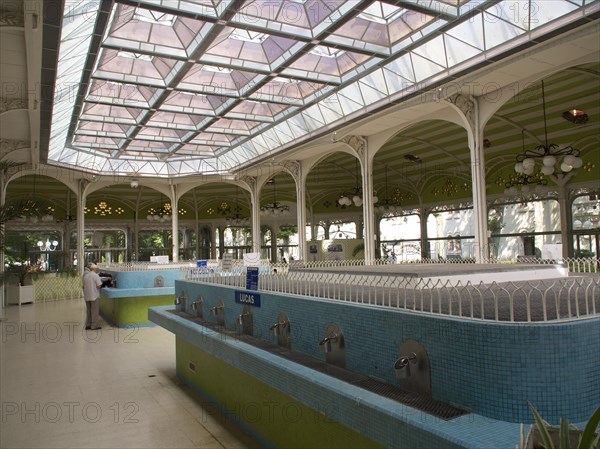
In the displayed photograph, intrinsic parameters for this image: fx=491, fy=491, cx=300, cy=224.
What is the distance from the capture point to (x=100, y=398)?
25.3 ft

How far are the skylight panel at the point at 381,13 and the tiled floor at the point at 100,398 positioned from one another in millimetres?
8795

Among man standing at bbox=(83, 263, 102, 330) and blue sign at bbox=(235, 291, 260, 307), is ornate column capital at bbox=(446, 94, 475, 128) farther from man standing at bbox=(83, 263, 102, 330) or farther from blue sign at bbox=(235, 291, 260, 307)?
man standing at bbox=(83, 263, 102, 330)

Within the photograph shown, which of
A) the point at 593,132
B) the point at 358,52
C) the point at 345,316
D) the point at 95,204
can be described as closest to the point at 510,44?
the point at 358,52

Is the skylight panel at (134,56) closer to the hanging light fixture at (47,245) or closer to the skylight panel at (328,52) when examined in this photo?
the skylight panel at (328,52)

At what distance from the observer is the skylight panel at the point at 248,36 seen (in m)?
12.0

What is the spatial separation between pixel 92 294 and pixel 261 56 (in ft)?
27.4

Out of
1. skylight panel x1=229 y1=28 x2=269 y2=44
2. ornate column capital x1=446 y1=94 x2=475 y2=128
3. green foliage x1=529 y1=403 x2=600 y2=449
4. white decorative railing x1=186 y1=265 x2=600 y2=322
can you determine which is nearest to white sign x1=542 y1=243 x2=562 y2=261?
white decorative railing x1=186 y1=265 x2=600 y2=322

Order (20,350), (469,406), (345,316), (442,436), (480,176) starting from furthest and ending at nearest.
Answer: (480,176) < (20,350) < (345,316) < (469,406) < (442,436)

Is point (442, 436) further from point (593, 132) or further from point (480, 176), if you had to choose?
point (593, 132)

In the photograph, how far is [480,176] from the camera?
13.3m

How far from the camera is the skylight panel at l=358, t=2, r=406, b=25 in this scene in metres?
11.0

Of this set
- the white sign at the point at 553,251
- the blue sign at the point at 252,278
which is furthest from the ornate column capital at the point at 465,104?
the blue sign at the point at 252,278

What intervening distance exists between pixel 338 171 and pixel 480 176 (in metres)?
20.2

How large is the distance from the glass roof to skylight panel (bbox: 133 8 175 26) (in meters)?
0.02
